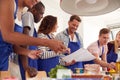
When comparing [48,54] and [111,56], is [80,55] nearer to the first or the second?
[48,54]

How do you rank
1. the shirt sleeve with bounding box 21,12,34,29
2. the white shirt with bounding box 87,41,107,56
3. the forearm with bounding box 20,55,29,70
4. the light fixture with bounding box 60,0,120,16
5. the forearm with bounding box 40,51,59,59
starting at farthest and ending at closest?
1. the white shirt with bounding box 87,41,107,56
2. the forearm with bounding box 40,51,59,59
3. the shirt sleeve with bounding box 21,12,34,29
4. the forearm with bounding box 20,55,29,70
5. the light fixture with bounding box 60,0,120,16

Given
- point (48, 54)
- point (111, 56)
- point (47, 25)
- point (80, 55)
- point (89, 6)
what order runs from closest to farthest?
point (89, 6), point (80, 55), point (48, 54), point (47, 25), point (111, 56)

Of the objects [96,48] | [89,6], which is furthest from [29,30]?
[96,48]

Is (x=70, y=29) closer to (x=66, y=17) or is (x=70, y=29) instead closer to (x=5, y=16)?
(x=5, y=16)

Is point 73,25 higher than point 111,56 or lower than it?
higher

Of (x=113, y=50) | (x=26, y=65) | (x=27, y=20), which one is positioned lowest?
(x=26, y=65)

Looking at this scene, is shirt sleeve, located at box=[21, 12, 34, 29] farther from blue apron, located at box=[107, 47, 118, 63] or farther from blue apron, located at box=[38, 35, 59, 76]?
blue apron, located at box=[107, 47, 118, 63]

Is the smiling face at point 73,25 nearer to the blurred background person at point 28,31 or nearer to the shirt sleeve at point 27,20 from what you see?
the blurred background person at point 28,31

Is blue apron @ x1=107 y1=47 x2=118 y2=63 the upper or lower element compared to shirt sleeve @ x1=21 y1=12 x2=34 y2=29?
lower

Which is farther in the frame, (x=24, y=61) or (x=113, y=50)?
(x=113, y=50)

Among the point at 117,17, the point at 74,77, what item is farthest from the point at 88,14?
the point at 117,17

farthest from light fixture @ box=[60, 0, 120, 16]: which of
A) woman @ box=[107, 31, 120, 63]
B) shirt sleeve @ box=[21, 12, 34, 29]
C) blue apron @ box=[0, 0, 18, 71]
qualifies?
woman @ box=[107, 31, 120, 63]

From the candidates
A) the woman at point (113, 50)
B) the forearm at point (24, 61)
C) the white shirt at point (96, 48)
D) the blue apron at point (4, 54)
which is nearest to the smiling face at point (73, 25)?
the white shirt at point (96, 48)

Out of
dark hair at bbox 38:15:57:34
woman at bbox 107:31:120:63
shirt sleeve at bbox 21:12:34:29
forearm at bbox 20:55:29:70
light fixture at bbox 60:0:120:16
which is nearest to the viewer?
light fixture at bbox 60:0:120:16
